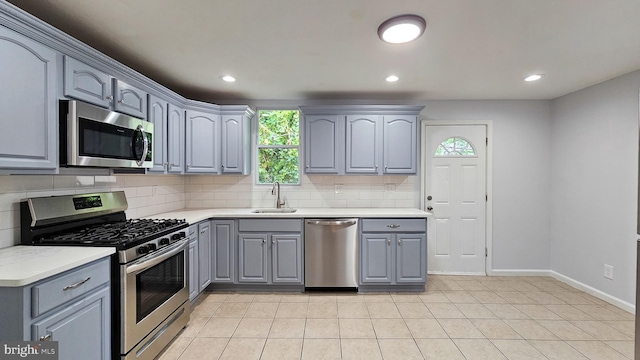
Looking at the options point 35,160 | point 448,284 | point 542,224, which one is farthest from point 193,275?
point 542,224

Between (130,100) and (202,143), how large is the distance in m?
1.06

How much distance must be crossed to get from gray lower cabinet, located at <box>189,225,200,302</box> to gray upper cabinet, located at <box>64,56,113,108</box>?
1.32 m

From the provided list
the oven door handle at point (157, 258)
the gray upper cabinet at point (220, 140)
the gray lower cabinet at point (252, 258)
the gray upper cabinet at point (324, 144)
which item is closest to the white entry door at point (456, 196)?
the gray upper cabinet at point (324, 144)

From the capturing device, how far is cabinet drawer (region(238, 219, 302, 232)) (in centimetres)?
320

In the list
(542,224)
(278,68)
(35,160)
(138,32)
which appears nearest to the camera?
(35,160)

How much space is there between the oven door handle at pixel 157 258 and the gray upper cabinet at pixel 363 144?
2052 mm

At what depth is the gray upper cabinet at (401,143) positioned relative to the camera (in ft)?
11.5

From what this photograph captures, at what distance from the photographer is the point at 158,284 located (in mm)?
2098

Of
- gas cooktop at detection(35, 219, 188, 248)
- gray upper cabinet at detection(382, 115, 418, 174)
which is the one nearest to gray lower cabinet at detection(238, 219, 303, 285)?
gas cooktop at detection(35, 219, 188, 248)

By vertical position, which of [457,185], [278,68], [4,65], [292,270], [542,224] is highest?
[278,68]

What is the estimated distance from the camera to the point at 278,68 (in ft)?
8.99

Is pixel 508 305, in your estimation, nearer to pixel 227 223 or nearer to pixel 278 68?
pixel 227 223

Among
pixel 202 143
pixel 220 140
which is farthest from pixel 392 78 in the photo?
pixel 202 143

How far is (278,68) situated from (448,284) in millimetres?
3249
